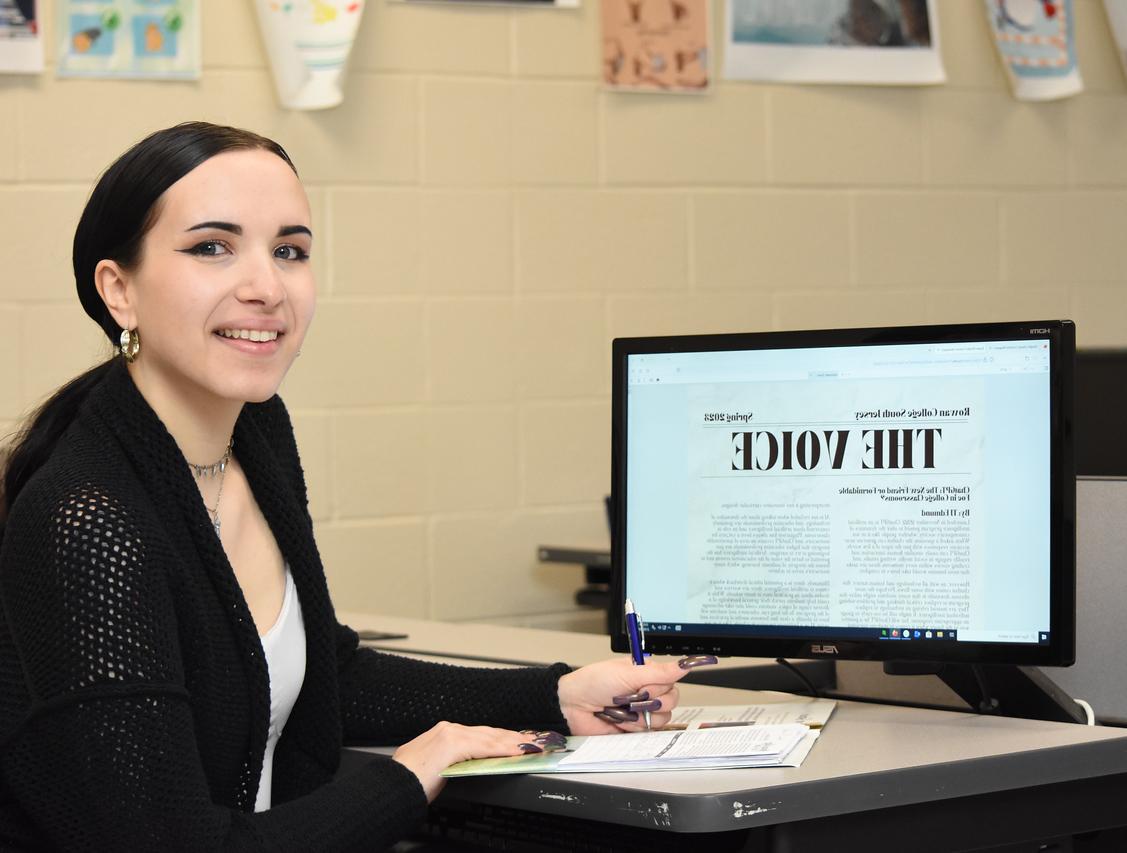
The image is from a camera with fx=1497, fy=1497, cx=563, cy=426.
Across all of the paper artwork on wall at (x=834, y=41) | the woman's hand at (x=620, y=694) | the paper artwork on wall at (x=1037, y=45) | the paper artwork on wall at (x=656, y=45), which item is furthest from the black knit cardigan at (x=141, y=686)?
the paper artwork on wall at (x=1037, y=45)

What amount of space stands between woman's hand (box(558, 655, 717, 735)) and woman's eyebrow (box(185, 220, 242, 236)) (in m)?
0.58

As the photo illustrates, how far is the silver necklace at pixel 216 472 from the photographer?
1.57 meters

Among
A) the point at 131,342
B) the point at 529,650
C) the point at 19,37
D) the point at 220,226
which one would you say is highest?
the point at 19,37

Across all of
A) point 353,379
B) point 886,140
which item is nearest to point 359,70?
point 353,379

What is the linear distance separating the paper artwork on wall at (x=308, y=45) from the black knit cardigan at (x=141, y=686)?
1.32m

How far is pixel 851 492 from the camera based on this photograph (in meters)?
1.51

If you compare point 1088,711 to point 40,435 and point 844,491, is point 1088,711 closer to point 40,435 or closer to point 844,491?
point 844,491

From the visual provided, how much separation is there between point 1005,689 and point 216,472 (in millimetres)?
888

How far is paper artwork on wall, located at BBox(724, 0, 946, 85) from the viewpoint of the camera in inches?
120

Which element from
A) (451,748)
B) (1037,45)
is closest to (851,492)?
(451,748)

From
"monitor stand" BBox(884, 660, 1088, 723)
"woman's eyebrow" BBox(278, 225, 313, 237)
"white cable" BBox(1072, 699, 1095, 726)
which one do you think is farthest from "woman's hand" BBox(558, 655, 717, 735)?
"woman's eyebrow" BBox(278, 225, 313, 237)

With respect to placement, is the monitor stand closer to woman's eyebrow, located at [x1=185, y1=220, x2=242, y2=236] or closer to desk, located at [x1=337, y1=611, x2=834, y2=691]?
desk, located at [x1=337, y1=611, x2=834, y2=691]

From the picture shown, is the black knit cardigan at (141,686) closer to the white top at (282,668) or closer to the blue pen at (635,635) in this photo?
the white top at (282,668)

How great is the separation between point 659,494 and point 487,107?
4.90 ft
